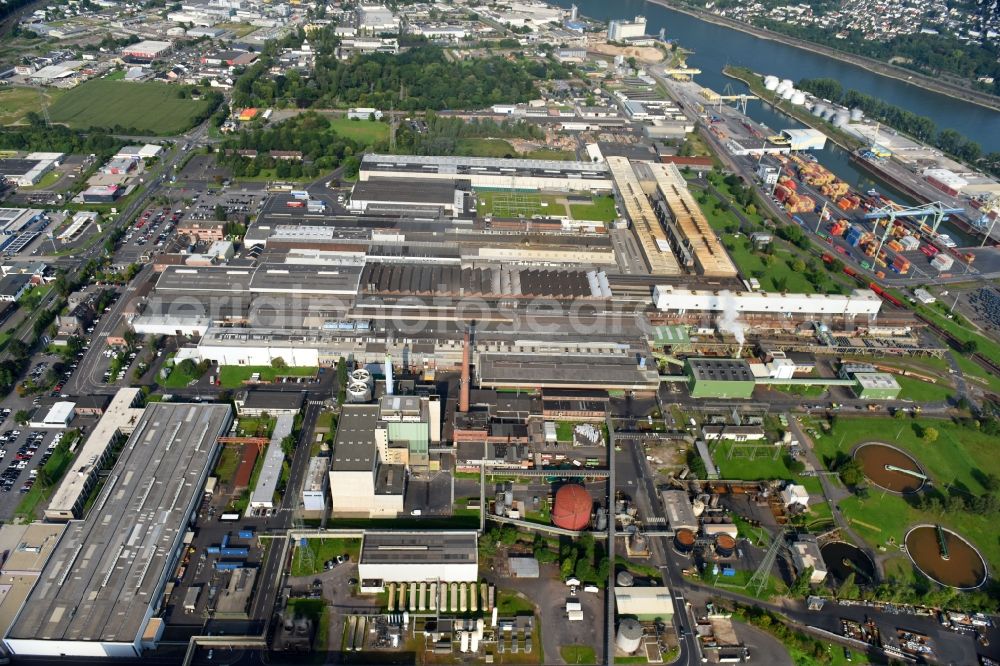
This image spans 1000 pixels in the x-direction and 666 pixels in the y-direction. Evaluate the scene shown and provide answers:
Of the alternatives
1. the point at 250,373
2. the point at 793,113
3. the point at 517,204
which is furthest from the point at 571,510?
the point at 793,113

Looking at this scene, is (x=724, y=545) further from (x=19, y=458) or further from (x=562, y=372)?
(x=19, y=458)

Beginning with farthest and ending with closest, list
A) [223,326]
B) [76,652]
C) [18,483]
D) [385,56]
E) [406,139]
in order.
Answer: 1. [385,56]
2. [406,139]
3. [223,326]
4. [18,483]
5. [76,652]

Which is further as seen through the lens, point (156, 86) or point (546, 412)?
point (156, 86)

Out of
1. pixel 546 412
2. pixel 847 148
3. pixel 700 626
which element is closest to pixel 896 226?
pixel 847 148

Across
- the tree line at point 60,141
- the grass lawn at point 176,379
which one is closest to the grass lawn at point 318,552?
the grass lawn at point 176,379

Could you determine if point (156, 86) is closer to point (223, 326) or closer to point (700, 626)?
point (223, 326)

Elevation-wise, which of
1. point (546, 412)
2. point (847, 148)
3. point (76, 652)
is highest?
point (847, 148)
